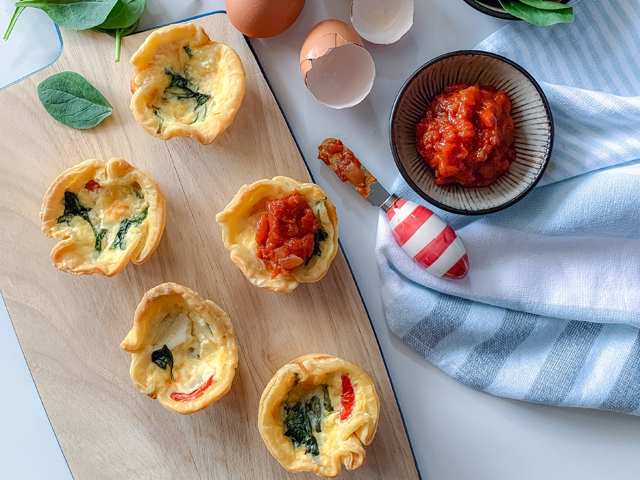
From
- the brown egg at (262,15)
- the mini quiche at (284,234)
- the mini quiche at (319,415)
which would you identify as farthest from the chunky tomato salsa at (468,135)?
the mini quiche at (319,415)

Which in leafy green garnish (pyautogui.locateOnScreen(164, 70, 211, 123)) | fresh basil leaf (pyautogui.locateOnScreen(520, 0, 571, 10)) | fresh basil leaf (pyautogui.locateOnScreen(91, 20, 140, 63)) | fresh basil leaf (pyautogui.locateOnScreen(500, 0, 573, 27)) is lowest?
leafy green garnish (pyautogui.locateOnScreen(164, 70, 211, 123))

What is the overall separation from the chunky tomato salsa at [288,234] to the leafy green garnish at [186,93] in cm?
60

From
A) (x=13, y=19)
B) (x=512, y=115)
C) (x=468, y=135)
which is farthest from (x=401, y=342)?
(x=13, y=19)

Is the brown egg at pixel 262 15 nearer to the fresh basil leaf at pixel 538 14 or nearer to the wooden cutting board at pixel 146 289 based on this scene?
the wooden cutting board at pixel 146 289

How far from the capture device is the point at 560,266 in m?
2.42

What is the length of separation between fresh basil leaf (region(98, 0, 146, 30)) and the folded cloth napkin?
153cm

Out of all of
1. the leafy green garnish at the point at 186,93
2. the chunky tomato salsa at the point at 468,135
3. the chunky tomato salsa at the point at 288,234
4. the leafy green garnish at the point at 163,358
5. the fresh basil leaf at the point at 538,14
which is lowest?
the leafy green garnish at the point at 163,358

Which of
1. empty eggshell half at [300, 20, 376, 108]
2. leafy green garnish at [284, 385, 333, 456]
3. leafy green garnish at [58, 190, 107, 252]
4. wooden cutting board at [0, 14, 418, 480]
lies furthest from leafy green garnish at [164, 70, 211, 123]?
leafy green garnish at [284, 385, 333, 456]

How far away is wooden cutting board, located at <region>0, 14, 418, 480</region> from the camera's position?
7.75 feet

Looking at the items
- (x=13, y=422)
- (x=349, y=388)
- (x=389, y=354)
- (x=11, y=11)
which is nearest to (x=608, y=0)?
(x=389, y=354)

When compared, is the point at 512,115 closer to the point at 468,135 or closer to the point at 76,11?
the point at 468,135

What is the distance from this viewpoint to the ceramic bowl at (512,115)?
2.25 m

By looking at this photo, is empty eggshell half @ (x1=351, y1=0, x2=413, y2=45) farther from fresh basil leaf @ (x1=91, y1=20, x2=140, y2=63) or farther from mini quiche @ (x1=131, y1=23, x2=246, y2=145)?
fresh basil leaf @ (x1=91, y1=20, x2=140, y2=63)

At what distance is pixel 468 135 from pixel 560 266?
850 millimetres
